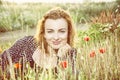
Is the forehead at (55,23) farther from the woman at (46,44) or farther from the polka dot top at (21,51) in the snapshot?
the polka dot top at (21,51)

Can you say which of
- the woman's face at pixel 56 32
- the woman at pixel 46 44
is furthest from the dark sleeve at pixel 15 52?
the woman's face at pixel 56 32

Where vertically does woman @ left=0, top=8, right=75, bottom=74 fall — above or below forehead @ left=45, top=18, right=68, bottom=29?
below

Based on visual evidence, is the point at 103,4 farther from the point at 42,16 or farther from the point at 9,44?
the point at 9,44

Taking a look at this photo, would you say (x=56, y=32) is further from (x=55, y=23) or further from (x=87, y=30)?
(x=87, y=30)

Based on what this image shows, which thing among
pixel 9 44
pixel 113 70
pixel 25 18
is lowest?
pixel 113 70

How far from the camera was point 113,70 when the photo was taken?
2193mm

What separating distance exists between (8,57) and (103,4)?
1.97 ft

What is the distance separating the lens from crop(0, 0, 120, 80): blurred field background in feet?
6.82

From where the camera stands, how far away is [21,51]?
209 cm

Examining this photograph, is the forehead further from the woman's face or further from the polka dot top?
the polka dot top

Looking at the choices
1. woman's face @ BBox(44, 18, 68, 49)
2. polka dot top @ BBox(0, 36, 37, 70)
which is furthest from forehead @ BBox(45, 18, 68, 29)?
polka dot top @ BBox(0, 36, 37, 70)

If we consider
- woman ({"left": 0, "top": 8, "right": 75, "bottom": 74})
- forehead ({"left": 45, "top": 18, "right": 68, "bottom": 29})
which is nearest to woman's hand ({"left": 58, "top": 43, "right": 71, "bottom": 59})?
woman ({"left": 0, "top": 8, "right": 75, "bottom": 74})

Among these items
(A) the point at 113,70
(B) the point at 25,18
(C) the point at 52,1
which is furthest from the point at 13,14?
(A) the point at 113,70

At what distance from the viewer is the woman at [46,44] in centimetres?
205
